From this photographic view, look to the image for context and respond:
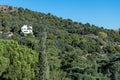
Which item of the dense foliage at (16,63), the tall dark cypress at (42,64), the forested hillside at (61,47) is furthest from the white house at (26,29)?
the tall dark cypress at (42,64)

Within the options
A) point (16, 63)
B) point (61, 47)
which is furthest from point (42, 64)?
point (61, 47)

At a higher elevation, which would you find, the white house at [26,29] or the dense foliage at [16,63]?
the white house at [26,29]

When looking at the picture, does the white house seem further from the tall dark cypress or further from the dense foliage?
the tall dark cypress

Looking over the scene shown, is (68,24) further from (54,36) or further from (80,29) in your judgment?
(54,36)

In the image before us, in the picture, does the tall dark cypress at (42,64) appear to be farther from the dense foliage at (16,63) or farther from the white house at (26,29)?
the white house at (26,29)

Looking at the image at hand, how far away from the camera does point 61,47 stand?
76.9 meters

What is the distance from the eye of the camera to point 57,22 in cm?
11325

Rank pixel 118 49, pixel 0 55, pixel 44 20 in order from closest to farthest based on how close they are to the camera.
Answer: pixel 0 55 < pixel 118 49 < pixel 44 20

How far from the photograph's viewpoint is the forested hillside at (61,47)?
39750 mm

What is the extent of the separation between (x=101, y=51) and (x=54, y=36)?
11030 mm

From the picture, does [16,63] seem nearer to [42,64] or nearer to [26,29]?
[42,64]

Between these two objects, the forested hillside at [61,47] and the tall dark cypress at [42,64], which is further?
the forested hillside at [61,47]

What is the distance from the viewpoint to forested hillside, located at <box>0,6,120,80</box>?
3975 cm

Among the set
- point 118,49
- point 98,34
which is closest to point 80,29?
point 98,34
